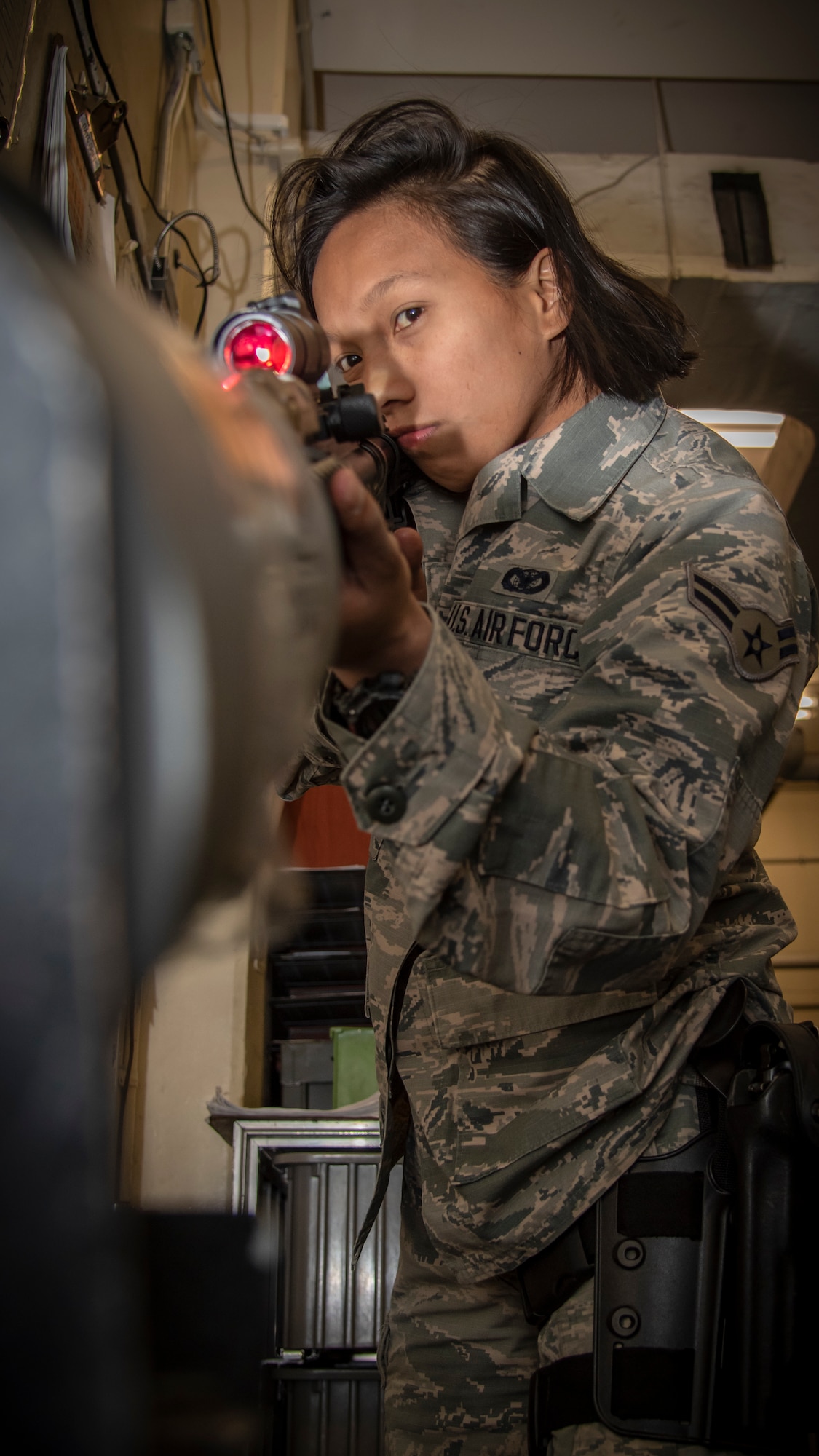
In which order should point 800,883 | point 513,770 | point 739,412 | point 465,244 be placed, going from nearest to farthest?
1. point 513,770
2. point 465,244
3. point 739,412
4. point 800,883

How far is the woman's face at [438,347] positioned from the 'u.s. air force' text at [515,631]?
0.61ft

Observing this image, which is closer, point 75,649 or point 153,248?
point 75,649

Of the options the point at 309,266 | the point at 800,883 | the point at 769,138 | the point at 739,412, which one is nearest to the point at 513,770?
the point at 309,266

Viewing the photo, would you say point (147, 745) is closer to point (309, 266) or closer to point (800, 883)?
point (309, 266)

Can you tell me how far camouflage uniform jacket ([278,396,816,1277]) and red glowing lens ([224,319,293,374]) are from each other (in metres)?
0.17

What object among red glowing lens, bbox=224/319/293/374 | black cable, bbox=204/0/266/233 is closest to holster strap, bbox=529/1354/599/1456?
red glowing lens, bbox=224/319/293/374

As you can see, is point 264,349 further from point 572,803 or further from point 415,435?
point 415,435

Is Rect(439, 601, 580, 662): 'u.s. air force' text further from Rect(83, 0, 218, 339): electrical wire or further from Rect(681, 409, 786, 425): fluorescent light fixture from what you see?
Rect(681, 409, 786, 425): fluorescent light fixture

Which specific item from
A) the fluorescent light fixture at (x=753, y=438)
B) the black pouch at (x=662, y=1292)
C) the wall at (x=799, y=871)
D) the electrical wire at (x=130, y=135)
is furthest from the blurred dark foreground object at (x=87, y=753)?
the wall at (x=799, y=871)

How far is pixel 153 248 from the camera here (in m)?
1.76

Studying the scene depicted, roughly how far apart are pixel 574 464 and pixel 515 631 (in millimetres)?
172

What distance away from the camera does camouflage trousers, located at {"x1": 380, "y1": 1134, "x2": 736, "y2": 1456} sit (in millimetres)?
756

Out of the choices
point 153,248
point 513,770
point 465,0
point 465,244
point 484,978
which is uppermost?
point 465,0

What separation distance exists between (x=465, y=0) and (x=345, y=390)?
300 cm
